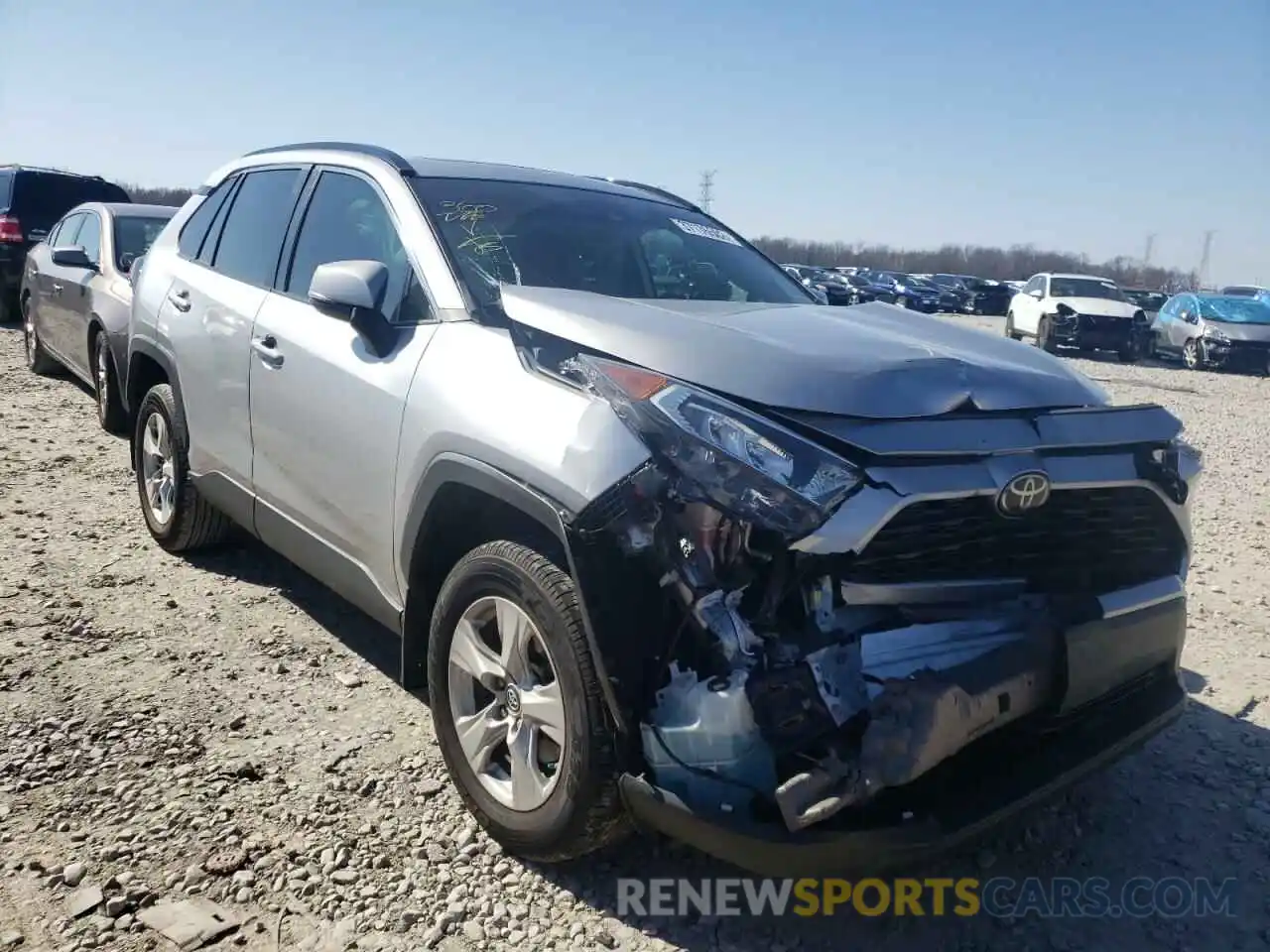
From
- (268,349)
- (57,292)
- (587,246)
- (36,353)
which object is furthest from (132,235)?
(587,246)

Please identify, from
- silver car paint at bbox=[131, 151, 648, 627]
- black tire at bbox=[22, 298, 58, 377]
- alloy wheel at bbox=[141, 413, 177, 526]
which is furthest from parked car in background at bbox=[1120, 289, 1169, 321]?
silver car paint at bbox=[131, 151, 648, 627]

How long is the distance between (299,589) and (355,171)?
196cm

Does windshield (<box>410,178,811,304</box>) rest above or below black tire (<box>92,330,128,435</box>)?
above

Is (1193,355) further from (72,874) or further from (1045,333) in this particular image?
(72,874)

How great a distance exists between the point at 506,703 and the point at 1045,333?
19940 millimetres

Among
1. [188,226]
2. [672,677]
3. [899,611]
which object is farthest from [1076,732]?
[188,226]

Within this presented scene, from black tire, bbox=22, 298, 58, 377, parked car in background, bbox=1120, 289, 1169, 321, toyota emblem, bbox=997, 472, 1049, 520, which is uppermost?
parked car in background, bbox=1120, 289, 1169, 321

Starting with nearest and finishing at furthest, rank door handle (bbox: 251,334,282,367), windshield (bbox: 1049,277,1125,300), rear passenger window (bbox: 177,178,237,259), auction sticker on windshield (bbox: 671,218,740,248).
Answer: door handle (bbox: 251,334,282,367) → auction sticker on windshield (bbox: 671,218,740,248) → rear passenger window (bbox: 177,178,237,259) → windshield (bbox: 1049,277,1125,300)

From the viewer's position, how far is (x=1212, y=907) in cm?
268

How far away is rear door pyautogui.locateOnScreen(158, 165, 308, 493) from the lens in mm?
3955

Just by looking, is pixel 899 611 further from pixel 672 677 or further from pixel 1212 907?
pixel 1212 907

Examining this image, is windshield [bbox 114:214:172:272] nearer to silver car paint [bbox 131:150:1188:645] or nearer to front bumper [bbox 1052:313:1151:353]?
silver car paint [bbox 131:150:1188:645]

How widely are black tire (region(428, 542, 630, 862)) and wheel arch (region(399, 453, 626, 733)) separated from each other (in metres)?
0.05

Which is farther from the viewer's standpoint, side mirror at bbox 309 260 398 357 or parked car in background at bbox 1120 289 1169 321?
parked car in background at bbox 1120 289 1169 321
